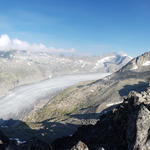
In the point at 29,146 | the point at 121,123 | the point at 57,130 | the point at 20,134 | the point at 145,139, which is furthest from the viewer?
the point at 57,130

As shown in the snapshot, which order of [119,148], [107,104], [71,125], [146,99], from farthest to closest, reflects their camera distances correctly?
[107,104]
[71,125]
[146,99]
[119,148]

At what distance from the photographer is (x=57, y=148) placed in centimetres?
5406

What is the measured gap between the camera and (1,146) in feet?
150

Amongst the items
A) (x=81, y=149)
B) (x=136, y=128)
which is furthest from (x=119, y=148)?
(x=81, y=149)

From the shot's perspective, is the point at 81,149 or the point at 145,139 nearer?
the point at 145,139

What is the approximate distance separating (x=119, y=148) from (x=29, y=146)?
21.1m

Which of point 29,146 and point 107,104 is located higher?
point 29,146

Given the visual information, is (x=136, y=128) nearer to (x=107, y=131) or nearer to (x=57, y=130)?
(x=107, y=131)

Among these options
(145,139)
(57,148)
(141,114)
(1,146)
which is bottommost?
(57,148)

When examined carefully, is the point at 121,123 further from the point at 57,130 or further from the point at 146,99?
the point at 57,130

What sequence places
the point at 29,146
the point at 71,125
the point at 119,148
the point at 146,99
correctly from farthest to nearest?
the point at 71,125 → the point at 146,99 → the point at 29,146 → the point at 119,148

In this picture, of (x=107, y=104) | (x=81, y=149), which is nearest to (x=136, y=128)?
(x=81, y=149)

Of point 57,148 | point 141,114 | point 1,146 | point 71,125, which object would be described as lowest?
point 71,125

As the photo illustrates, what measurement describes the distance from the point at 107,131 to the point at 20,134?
90209 mm
